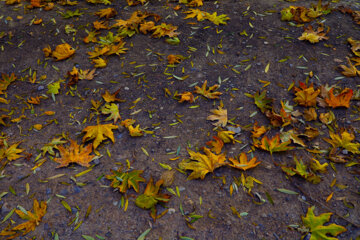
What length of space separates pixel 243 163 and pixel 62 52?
2549 mm

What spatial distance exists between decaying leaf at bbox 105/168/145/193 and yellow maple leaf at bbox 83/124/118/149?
37 centimetres

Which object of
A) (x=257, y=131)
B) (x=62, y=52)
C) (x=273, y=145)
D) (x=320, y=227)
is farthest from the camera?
(x=62, y=52)

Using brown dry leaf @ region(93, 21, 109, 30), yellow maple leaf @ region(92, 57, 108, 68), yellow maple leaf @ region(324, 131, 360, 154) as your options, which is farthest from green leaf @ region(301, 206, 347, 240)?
brown dry leaf @ region(93, 21, 109, 30)

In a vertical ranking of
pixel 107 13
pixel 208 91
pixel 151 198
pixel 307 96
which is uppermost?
pixel 107 13

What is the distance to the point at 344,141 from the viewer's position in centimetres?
216

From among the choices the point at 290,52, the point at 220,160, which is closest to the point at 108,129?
the point at 220,160

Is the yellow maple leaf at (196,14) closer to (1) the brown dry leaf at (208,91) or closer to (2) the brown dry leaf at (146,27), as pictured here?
(2) the brown dry leaf at (146,27)

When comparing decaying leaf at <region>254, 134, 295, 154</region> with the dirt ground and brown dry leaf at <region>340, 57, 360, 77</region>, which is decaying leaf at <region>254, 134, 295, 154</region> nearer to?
the dirt ground

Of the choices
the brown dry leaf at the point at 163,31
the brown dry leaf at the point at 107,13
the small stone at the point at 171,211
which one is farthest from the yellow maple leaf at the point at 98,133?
the brown dry leaf at the point at 107,13

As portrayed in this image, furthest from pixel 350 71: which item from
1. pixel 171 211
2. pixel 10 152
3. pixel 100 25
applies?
pixel 10 152

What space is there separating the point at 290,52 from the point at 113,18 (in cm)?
244

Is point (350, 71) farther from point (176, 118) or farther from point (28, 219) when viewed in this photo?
point (28, 219)

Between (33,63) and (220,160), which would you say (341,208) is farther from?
(33,63)

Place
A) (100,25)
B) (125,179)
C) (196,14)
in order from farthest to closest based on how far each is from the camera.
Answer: (196,14)
(100,25)
(125,179)
